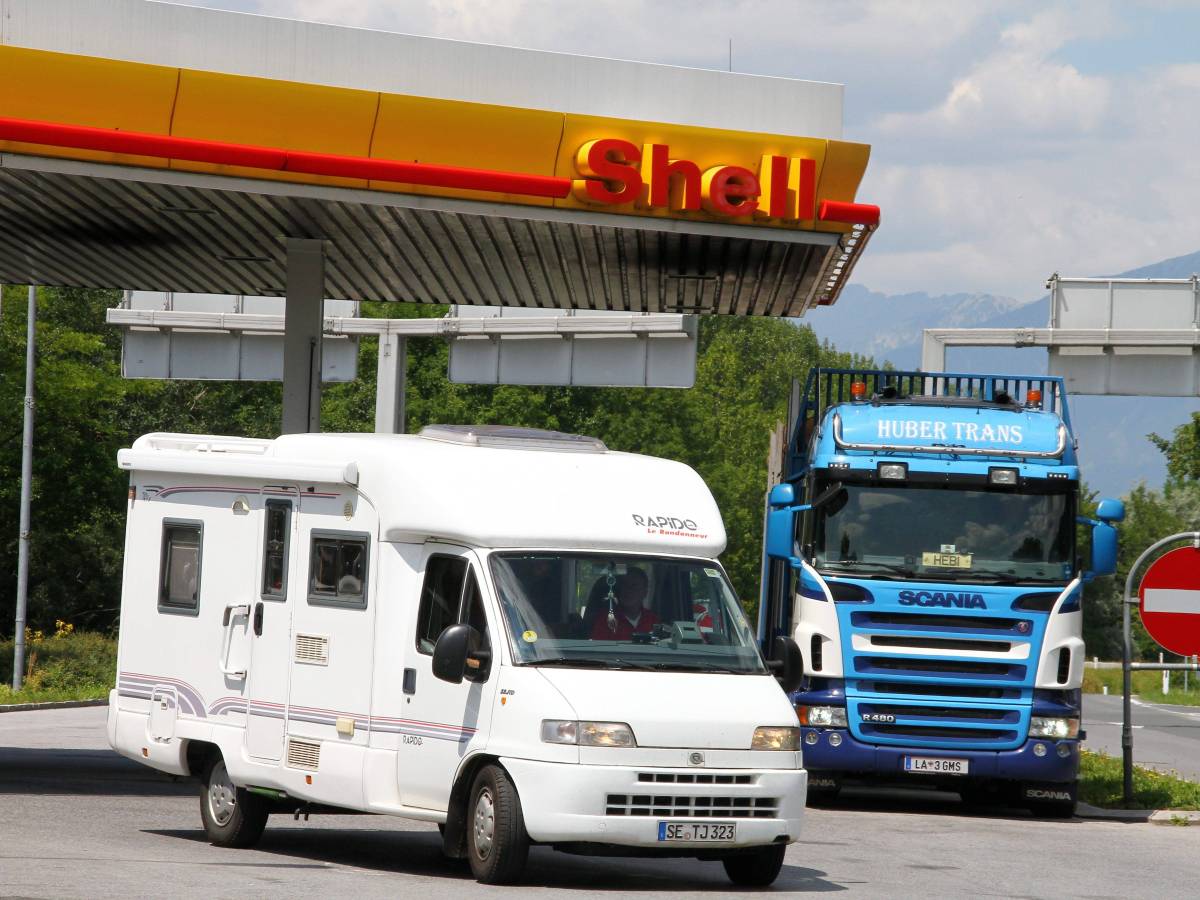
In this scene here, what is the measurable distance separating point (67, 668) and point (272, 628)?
86.7 feet

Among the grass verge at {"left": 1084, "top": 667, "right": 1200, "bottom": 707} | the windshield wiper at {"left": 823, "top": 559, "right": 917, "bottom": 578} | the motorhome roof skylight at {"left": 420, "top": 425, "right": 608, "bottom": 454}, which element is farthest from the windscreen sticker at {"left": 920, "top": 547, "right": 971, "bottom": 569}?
the grass verge at {"left": 1084, "top": 667, "right": 1200, "bottom": 707}

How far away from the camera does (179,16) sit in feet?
56.2

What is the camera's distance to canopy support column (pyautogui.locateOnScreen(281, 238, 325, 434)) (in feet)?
71.3

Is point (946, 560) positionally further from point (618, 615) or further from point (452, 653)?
point (452, 653)

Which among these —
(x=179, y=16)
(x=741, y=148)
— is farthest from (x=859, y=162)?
(x=179, y=16)

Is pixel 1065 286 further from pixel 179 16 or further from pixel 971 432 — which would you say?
pixel 179 16

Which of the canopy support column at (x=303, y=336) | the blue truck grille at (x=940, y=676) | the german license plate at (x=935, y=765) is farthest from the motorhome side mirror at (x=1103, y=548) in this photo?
the canopy support column at (x=303, y=336)

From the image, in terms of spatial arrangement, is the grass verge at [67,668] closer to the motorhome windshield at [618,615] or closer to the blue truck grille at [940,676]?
the blue truck grille at [940,676]

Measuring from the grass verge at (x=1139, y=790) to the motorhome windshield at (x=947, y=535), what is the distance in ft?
8.62

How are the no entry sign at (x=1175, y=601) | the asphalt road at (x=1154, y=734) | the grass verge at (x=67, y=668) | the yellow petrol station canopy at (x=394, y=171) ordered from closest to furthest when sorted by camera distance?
the yellow petrol station canopy at (x=394, y=171) < the no entry sign at (x=1175, y=601) < the asphalt road at (x=1154, y=734) < the grass verge at (x=67, y=668)

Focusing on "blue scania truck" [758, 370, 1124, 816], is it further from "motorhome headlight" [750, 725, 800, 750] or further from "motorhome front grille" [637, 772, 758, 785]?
"motorhome front grille" [637, 772, 758, 785]

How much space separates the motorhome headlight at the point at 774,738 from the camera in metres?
11.5

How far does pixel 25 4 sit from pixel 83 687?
22.3 meters

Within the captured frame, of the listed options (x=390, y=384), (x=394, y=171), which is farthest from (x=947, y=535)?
(x=390, y=384)
